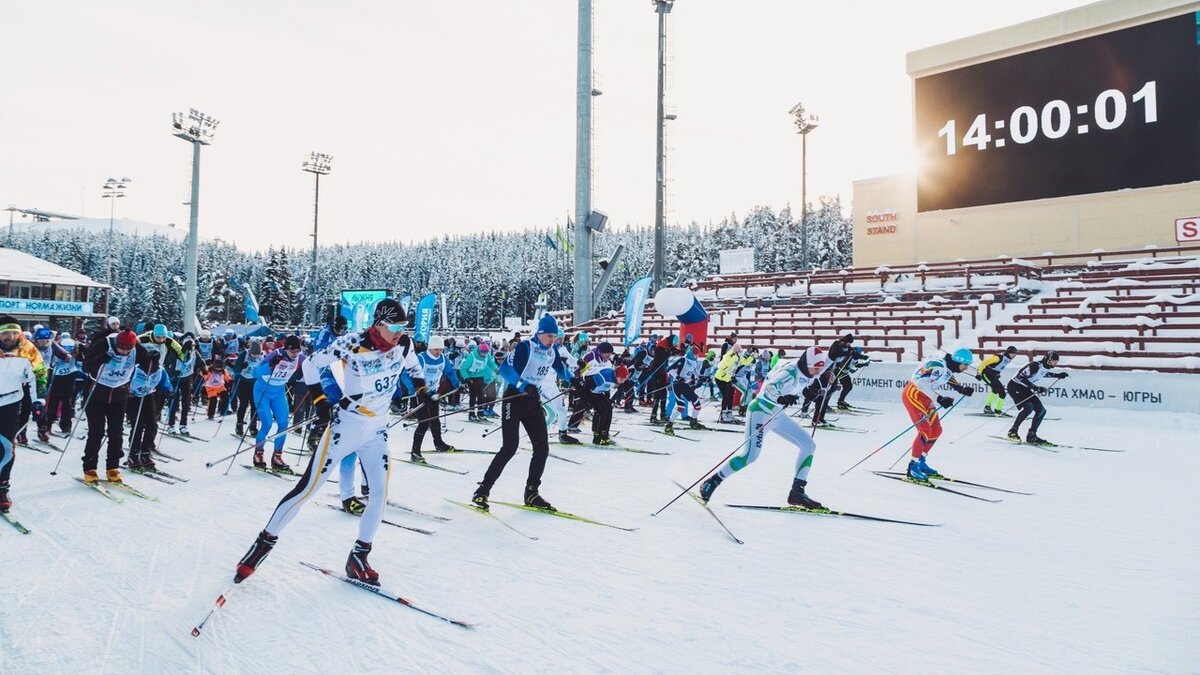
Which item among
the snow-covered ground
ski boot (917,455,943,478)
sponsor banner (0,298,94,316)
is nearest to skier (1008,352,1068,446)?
the snow-covered ground

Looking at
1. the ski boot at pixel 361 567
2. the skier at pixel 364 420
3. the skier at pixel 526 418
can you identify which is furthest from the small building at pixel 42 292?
the ski boot at pixel 361 567

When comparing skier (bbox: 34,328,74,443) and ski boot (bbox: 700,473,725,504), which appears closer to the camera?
ski boot (bbox: 700,473,725,504)

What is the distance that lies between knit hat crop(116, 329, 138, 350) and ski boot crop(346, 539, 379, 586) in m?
4.73

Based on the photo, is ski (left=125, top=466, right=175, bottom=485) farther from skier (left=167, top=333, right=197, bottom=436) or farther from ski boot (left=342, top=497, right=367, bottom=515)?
skier (left=167, top=333, right=197, bottom=436)

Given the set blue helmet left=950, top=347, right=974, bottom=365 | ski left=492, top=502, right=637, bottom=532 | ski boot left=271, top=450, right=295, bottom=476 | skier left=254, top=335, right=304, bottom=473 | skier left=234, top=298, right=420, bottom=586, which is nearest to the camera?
skier left=234, top=298, right=420, bottom=586

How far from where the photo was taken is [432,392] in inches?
495

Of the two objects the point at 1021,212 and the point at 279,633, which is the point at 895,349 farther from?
the point at 279,633

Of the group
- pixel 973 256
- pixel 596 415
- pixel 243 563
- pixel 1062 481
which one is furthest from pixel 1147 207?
pixel 243 563

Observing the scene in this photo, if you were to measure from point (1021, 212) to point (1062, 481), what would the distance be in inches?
922

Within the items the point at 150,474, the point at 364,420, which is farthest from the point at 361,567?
the point at 150,474

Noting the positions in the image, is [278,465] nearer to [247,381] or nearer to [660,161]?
[247,381]

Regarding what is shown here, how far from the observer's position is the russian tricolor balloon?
17.9m

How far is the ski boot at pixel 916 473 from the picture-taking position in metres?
7.88

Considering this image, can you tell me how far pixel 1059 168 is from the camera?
25625 mm
